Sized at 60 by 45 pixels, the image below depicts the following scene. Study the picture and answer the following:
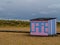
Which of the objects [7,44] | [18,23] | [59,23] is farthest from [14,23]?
[7,44]

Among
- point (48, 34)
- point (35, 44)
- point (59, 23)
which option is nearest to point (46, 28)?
point (48, 34)

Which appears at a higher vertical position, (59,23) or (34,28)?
(34,28)

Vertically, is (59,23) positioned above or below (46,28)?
below

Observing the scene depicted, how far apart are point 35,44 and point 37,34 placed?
22.7 feet

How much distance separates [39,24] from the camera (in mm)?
22500

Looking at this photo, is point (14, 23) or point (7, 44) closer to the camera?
point (7, 44)

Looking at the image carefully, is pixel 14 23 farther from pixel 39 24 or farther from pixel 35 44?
pixel 35 44

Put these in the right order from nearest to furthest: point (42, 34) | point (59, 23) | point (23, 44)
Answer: point (23, 44) < point (42, 34) < point (59, 23)

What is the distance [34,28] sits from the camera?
22.7 m

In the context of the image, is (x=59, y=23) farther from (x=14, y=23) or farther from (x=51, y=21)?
(x=51, y=21)

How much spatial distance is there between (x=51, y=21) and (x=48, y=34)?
54.2 inches

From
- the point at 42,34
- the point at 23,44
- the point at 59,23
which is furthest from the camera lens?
the point at 59,23

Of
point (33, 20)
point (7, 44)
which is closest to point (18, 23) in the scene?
point (33, 20)

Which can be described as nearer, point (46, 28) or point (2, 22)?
point (46, 28)
